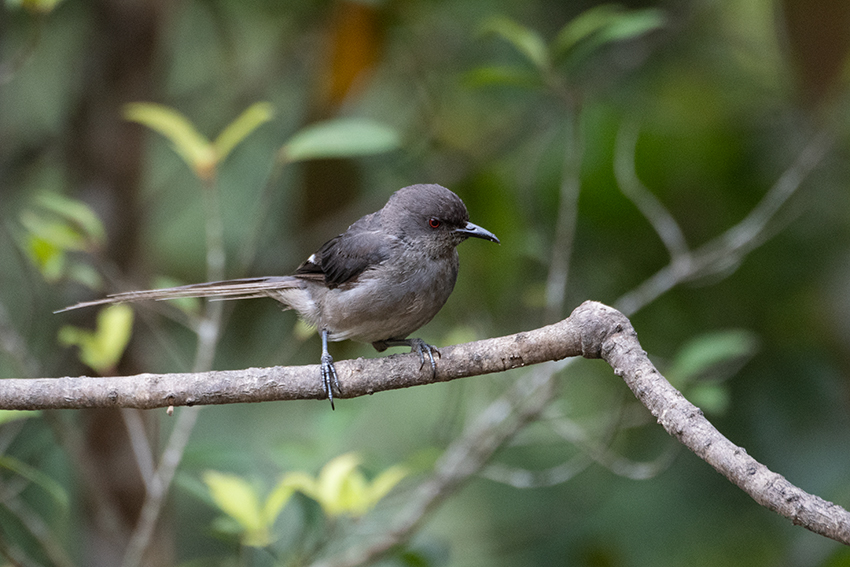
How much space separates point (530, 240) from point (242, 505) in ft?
6.44

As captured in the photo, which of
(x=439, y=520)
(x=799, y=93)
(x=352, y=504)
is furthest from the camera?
(x=439, y=520)

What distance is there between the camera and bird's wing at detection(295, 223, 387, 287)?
122 inches

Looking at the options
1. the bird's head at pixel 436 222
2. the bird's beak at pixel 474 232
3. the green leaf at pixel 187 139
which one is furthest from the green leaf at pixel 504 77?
the green leaf at pixel 187 139

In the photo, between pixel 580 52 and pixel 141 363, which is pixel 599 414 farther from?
pixel 141 363

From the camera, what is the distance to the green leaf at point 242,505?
107 inches

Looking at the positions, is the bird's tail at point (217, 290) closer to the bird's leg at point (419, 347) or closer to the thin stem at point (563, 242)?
the bird's leg at point (419, 347)

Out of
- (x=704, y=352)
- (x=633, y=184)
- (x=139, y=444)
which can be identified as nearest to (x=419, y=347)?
(x=704, y=352)

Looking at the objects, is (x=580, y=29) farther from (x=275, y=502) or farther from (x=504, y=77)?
(x=275, y=502)

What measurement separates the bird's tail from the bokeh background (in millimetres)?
437

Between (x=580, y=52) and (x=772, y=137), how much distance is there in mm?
1436

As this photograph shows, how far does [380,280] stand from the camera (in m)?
3.00

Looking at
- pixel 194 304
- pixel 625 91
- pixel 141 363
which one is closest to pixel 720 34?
pixel 625 91

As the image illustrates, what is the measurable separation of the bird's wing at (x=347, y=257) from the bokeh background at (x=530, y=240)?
460mm

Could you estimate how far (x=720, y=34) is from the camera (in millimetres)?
4555
